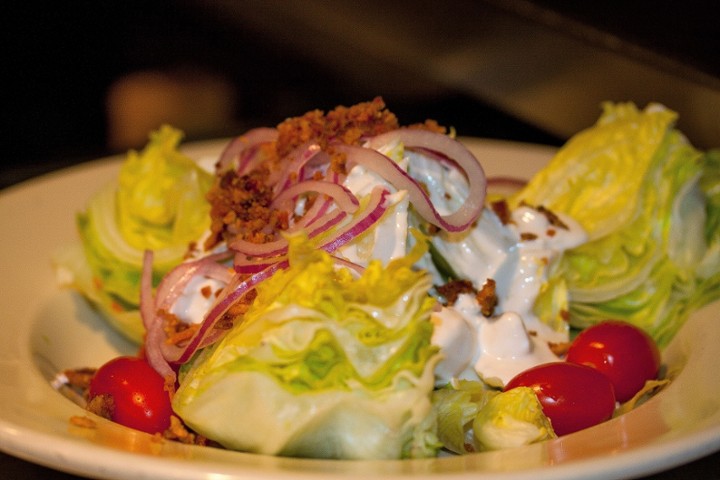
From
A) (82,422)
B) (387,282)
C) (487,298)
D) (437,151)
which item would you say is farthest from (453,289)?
(82,422)

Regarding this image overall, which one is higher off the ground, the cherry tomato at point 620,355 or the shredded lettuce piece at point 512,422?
the shredded lettuce piece at point 512,422

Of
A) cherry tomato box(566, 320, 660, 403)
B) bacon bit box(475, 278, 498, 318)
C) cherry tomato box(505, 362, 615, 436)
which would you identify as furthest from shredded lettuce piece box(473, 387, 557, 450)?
cherry tomato box(566, 320, 660, 403)

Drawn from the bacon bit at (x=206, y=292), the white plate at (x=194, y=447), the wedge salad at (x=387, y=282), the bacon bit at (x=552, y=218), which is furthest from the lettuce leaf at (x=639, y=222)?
the bacon bit at (x=206, y=292)

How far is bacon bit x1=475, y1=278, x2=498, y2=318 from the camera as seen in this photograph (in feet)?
10.5

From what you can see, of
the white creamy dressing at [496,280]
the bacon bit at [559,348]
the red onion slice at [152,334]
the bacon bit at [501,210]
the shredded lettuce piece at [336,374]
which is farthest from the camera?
the bacon bit at [501,210]

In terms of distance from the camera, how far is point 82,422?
2486mm

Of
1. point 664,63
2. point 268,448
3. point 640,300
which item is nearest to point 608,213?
point 640,300

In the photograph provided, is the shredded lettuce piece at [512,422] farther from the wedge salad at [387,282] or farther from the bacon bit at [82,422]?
the bacon bit at [82,422]

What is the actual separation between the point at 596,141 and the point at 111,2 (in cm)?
645

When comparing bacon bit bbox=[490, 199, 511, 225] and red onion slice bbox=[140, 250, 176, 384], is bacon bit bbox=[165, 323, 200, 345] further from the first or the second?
bacon bit bbox=[490, 199, 511, 225]

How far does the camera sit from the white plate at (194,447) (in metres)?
2.06

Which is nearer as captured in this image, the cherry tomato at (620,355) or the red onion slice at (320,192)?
the red onion slice at (320,192)

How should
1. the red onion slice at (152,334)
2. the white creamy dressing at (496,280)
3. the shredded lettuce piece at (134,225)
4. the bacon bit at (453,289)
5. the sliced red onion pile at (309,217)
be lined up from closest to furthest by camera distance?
the sliced red onion pile at (309,217), the white creamy dressing at (496,280), the red onion slice at (152,334), the bacon bit at (453,289), the shredded lettuce piece at (134,225)

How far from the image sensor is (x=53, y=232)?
431cm
